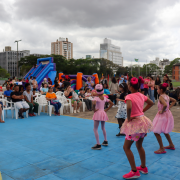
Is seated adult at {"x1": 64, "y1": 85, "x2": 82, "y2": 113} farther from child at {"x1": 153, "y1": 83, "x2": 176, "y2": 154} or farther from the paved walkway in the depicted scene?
child at {"x1": 153, "y1": 83, "x2": 176, "y2": 154}

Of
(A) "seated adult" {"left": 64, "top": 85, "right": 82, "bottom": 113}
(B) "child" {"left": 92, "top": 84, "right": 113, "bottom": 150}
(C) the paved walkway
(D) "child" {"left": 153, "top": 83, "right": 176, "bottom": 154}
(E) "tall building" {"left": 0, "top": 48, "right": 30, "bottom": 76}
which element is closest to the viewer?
(C) the paved walkway

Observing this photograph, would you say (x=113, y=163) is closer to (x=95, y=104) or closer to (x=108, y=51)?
(x=95, y=104)

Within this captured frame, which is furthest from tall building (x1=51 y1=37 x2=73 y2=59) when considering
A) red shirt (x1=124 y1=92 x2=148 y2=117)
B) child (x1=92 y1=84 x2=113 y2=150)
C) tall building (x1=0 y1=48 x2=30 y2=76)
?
red shirt (x1=124 y1=92 x2=148 y2=117)

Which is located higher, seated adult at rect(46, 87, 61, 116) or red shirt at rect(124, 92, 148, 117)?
red shirt at rect(124, 92, 148, 117)

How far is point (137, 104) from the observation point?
3484mm

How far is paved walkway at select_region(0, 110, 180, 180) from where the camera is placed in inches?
145

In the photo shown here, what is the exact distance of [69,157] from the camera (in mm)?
4535

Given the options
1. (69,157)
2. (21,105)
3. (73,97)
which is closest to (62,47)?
(73,97)

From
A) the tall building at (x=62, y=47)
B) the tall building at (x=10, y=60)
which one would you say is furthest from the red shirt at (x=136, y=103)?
the tall building at (x=62, y=47)

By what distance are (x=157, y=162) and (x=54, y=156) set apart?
7.17 feet

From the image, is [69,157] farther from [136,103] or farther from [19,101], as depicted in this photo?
[19,101]

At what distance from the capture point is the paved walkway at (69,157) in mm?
3688

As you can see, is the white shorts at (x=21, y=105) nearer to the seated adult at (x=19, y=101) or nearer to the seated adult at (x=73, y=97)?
the seated adult at (x=19, y=101)

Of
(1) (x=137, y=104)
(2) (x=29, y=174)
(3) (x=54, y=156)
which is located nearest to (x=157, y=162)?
(1) (x=137, y=104)
